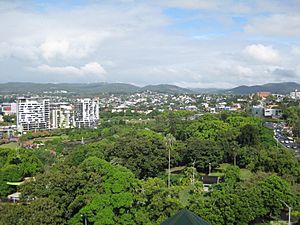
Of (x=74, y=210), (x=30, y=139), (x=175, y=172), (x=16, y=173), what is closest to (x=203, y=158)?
(x=175, y=172)

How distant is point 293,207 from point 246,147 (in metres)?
10.9

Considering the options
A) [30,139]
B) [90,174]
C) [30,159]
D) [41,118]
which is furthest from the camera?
[41,118]

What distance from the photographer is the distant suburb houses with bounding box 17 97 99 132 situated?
51.4 meters

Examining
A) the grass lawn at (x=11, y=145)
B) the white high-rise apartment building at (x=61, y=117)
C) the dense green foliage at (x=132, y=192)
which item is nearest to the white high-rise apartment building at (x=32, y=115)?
the white high-rise apartment building at (x=61, y=117)

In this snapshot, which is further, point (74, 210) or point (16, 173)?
point (16, 173)

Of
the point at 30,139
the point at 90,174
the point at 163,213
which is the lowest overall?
the point at 30,139

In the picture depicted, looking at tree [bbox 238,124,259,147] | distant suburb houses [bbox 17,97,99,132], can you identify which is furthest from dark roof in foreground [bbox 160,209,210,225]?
distant suburb houses [bbox 17,97,99,132]

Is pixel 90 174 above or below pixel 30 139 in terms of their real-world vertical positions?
above

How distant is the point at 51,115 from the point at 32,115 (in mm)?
2795

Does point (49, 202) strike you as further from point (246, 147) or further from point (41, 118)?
point (41, 118)

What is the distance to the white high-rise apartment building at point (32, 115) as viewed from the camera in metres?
51.2

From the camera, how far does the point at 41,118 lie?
2052 inches

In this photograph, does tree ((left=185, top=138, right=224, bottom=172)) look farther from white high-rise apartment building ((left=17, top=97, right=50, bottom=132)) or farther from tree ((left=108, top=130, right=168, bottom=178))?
white high-rise apartment building ((left=17, top=97, right=50, bottom=132))

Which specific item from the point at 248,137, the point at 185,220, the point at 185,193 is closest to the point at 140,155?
the point at 185,193
